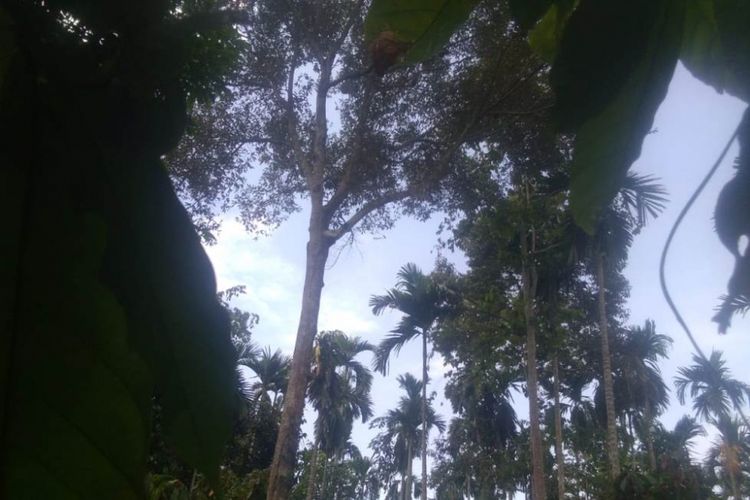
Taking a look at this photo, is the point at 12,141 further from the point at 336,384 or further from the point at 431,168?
the point at 336,384

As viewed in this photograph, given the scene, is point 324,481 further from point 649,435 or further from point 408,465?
point 649,435

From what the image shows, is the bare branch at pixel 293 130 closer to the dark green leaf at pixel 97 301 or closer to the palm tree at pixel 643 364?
the dark green leaf at pixel 97 301

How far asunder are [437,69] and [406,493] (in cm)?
2287

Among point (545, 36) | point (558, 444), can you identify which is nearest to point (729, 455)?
point (558, 444)

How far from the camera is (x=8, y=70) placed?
0.74 feet

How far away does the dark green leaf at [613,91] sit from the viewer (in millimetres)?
337

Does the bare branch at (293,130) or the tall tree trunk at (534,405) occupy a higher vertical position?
the bare branch at (293,130)

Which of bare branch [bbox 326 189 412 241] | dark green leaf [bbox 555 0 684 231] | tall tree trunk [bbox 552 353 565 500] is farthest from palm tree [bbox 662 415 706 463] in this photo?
dark green leaf [bbox 555 0 684 231]

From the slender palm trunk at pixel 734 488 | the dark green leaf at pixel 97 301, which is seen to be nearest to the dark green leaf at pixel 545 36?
the dark green leaf at pixel 97 301

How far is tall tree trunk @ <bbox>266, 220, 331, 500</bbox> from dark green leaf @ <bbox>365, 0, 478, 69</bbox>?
220 inches

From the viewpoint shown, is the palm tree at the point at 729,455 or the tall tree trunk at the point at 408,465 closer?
the palm tree at the point at 729,455

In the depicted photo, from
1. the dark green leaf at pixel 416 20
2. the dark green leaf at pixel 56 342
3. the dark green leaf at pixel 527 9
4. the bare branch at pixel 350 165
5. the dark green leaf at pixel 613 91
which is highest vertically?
the bare branch at pixel 350 165

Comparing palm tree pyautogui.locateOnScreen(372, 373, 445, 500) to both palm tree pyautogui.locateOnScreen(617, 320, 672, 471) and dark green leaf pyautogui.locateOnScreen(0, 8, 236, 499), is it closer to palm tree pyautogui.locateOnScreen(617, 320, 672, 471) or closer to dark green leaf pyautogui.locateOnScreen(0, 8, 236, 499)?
palm tree pyautogui.locateOnScreen(617, 320, 672, 471)

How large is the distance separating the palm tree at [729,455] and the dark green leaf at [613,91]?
19268 mm
